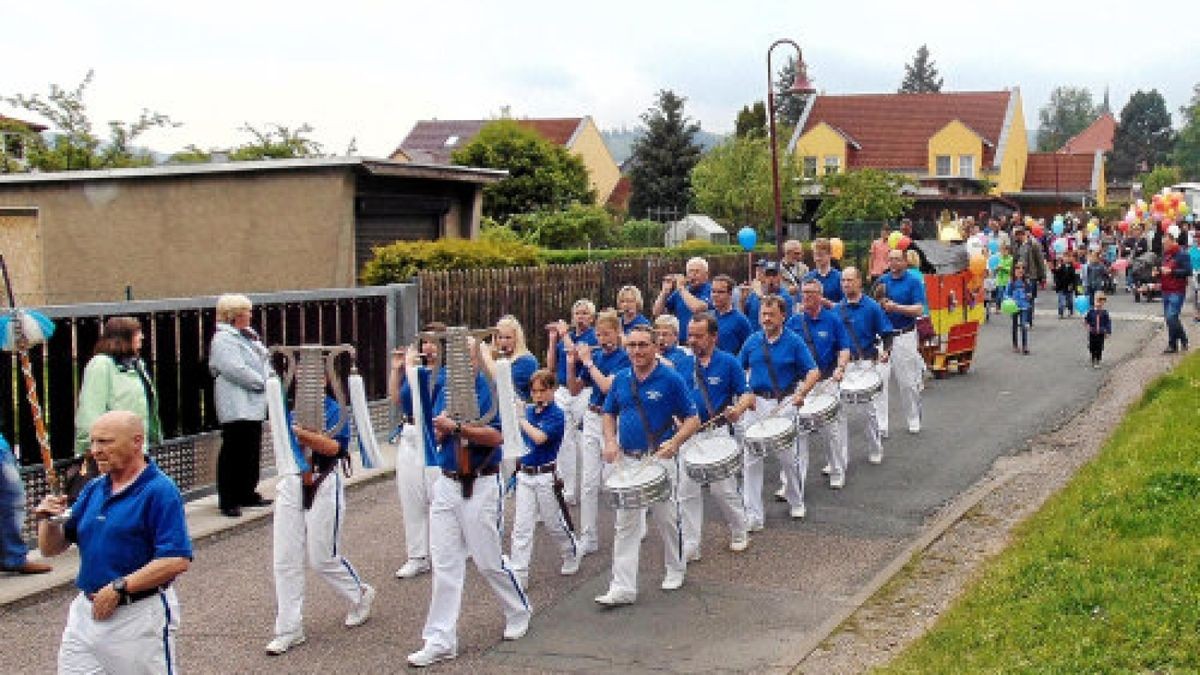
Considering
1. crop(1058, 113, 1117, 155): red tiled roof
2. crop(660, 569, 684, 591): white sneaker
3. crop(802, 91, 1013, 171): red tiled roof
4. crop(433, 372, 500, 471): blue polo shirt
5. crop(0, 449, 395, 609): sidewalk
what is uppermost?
crop(1058, 113, 1117, 155): red tiled roof

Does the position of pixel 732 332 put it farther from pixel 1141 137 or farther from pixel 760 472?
pixel 1141 137

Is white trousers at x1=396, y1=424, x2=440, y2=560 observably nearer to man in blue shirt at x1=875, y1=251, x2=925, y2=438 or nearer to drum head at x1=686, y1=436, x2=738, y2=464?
drum head at x1=686, y1=436, x2=738, y2=464

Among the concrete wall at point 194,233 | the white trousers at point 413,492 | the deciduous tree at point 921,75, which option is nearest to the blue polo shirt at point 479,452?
the white trousers at point 413,492

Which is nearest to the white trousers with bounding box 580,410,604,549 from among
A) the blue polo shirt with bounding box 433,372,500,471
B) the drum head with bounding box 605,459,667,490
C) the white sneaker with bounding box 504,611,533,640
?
the drum head with bounding box 605,459,667,490

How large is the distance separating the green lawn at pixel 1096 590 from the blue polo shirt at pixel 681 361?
2.52m

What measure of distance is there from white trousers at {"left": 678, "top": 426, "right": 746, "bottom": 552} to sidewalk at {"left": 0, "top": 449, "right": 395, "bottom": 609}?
2368mm

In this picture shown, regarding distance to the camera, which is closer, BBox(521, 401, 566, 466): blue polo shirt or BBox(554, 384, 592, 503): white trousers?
BBox(521, 401, 566, 466): blue polo shirt

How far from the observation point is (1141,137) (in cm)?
15100

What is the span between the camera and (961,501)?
12.7m

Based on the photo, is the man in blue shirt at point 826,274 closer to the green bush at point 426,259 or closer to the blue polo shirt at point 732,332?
the blue polo shirt at point 732,332

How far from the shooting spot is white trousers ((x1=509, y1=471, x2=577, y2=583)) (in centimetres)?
1003

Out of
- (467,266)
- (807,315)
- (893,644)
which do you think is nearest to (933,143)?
(467,266)

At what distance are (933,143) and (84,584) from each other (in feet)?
218

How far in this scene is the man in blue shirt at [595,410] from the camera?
11.0 m
